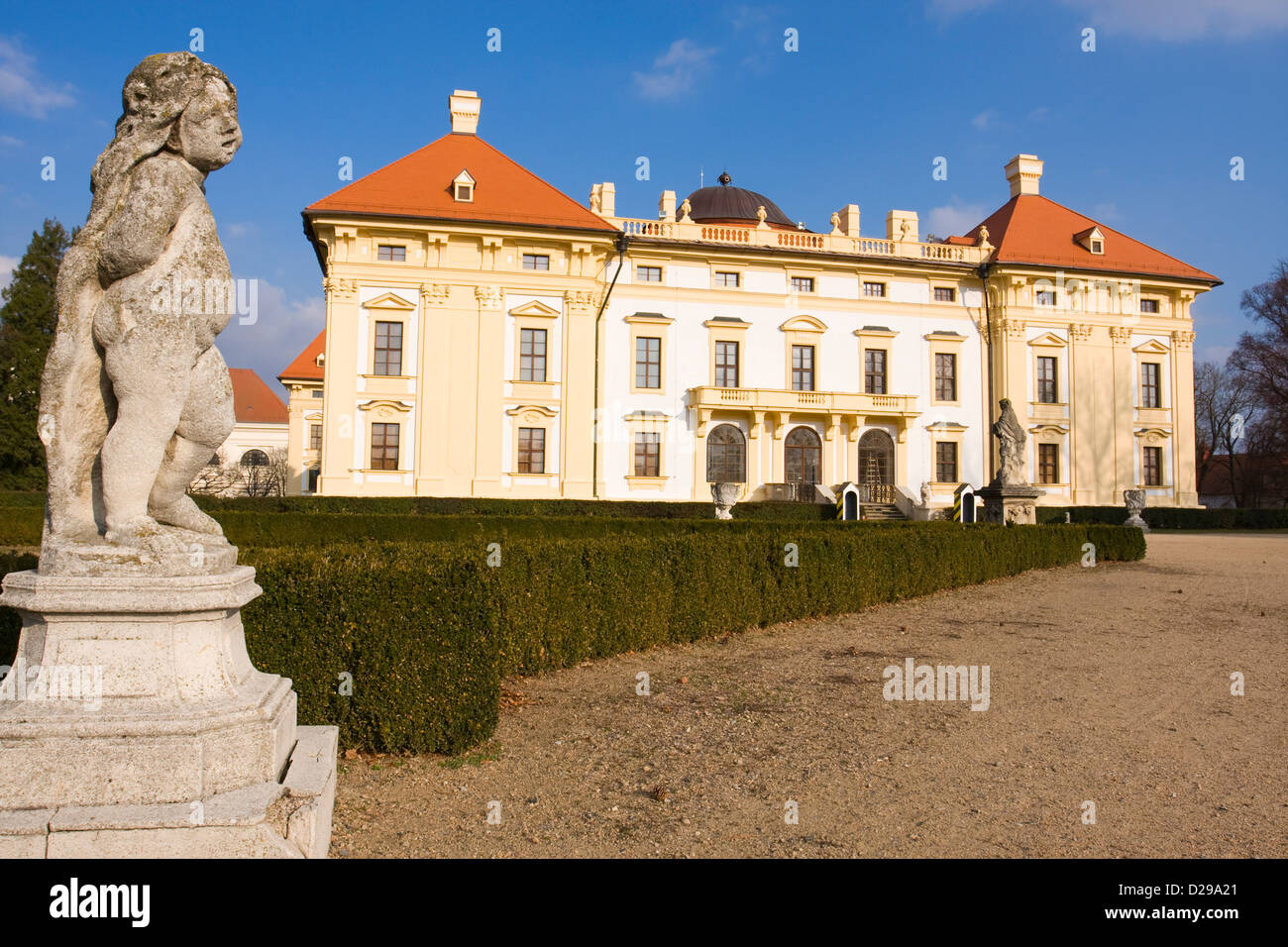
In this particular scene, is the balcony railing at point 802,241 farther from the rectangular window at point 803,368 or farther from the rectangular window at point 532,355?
the rectangular window at point 532,355

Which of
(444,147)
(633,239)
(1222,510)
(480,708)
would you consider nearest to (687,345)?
(633,239)

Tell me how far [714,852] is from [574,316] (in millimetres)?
24712

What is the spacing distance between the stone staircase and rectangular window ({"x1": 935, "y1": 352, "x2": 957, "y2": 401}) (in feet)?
17.8

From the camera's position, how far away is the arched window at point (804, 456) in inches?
1134

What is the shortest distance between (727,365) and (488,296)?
8.87 meters

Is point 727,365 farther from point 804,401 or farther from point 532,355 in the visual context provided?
point 532,355

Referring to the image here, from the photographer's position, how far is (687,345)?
92.8 feet

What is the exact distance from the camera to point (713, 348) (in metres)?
28.5

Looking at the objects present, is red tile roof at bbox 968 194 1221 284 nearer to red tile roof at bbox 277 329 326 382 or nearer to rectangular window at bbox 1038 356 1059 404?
rectangular window at bbox 1038 356 1059 404

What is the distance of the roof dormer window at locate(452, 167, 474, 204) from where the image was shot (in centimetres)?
2625

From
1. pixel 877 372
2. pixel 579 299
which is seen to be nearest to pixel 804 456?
pixel 877 372

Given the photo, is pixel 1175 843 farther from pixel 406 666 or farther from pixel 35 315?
pixel 35 315

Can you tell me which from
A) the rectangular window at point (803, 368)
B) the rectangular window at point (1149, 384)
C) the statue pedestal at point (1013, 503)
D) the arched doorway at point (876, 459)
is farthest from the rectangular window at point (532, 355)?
the rectangular window at point (1149, 384)

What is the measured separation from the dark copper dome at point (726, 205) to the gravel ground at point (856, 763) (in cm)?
3512
